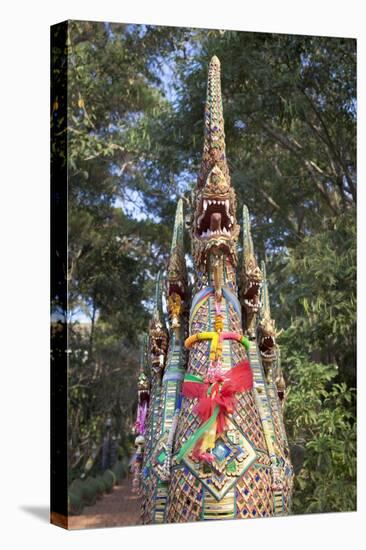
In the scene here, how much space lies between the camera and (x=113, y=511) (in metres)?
10.4

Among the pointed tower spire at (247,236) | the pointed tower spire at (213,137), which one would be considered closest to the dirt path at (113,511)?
Result: the pointed tower spire at (247,236)

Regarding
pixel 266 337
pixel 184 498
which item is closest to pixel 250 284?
pixel 266 337

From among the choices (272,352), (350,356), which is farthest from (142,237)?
(350,356)

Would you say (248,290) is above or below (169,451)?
above

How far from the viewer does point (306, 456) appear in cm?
1138

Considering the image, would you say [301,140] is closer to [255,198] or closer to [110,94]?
[255,198]

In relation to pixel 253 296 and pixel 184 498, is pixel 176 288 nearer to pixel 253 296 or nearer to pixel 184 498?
pixel 253 296

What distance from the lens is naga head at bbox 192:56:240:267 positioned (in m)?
10.5

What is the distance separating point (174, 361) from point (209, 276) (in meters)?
0.70

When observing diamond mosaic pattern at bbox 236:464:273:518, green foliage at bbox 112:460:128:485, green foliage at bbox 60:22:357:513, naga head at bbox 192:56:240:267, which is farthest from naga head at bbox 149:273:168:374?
diamond mosaic pattern at bbox 236:464:273:518

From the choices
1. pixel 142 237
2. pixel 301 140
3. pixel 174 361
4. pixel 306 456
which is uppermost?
pixel 301 140

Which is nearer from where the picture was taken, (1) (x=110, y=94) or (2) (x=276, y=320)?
(1) (x=110, y=94)

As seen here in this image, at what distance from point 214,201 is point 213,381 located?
4.43 ft

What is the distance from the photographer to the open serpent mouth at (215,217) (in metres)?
10.5
